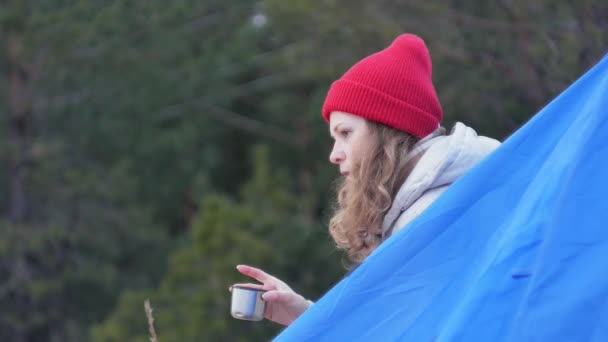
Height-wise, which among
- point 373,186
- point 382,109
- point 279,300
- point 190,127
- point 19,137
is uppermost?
point 382,109

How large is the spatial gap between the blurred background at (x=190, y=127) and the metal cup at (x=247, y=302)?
13.8 feet

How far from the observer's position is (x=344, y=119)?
2.37 metres

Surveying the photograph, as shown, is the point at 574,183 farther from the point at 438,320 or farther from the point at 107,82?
the point at 107,82

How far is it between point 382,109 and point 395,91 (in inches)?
2.3

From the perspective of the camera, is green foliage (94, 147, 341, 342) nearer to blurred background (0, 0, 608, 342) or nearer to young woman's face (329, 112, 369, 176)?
blurred background (0, 0, 608, 342)

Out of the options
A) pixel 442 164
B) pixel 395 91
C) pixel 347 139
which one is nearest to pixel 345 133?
pixel 347 139

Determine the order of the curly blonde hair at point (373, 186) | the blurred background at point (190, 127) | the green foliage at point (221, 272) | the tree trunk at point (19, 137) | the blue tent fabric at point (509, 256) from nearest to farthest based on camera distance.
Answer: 1. the blue tent fabric at point (509, 256)
2. the curly blonde hair at point (373, 186)
3. the blurred background at point (190, 127)
4. the green foliage at point (221, 272)
5. the tree trunk at point (19, 137)

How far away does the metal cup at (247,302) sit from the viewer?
2.22 m

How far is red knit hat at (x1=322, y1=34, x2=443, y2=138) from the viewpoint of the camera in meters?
2.32

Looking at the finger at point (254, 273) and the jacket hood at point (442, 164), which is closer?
the jacket hood at point (442, 164)

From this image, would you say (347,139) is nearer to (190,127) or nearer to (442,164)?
(442,164)

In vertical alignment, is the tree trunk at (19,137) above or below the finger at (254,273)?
below

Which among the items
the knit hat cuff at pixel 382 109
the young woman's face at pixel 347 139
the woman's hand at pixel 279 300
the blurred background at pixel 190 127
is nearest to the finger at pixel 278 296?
the woman's hand at pixel 279 300

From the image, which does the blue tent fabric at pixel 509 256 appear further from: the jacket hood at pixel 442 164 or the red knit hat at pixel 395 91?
the red knit hat at pixel 395 91
